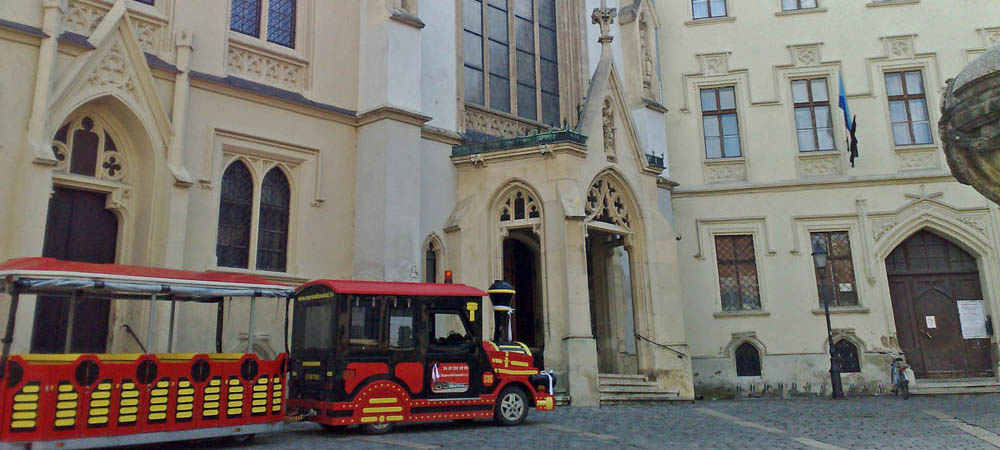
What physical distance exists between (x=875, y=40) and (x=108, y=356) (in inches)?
798

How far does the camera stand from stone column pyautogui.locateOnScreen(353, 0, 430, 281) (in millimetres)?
13609

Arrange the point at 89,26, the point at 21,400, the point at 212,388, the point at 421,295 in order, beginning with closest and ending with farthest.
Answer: the point at 21,400 < the point at 212,388 < the point at 421,295 < the point at 89,26

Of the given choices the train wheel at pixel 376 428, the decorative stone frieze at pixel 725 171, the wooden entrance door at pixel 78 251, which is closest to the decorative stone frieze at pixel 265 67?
the wooden entrance door at pixel 78 251

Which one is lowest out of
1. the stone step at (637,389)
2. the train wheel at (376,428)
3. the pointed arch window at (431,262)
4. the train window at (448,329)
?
the train wheel at (376,428)

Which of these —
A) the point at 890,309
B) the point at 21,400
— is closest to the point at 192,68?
the point at 21,400

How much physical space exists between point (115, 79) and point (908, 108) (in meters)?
19.1

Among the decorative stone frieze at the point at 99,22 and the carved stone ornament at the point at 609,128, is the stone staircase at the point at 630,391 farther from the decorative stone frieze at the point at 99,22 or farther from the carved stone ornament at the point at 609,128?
the decorative stone frieze at the point at 99,22

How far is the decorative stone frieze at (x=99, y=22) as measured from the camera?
11.2m

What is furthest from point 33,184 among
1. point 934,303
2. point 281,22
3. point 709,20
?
point 934,303

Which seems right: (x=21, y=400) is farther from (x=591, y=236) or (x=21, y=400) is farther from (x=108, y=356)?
(x=591, y=236)

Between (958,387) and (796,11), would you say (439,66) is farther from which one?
(958,387)

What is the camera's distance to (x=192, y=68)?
12.2 m

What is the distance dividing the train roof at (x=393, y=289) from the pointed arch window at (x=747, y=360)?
36.7ft

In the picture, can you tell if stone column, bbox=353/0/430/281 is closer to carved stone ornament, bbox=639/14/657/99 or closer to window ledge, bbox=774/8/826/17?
carved stone ornament, bbox=639/14/657/99
